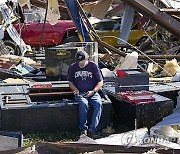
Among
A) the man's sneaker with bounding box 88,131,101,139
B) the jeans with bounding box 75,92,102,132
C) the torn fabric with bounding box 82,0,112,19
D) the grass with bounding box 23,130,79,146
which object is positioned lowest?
the grass with bounding box 23,130,79,146

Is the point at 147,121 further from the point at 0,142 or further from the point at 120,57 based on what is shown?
the point at 120,57

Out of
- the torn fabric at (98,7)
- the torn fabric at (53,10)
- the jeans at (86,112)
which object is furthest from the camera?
the torn fabric at (98,7)

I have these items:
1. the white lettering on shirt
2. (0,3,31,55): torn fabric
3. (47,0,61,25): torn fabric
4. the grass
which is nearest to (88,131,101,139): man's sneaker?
the grass

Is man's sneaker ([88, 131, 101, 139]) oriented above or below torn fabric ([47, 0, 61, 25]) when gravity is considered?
below

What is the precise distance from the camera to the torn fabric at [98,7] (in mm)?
12875

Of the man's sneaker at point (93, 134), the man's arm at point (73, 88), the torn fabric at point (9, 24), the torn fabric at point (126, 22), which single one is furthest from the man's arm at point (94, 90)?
the torn fabric at point (9, 24)

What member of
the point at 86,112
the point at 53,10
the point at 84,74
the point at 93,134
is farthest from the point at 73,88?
the point at 53,10

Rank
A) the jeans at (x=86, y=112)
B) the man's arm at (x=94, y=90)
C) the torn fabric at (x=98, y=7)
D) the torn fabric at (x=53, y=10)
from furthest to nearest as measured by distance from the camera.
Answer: the torn fabric at (x=98, y=7)
the torn fabric at (x=53, y=10)
the man's arm at (x=94, y=90)
the jeans at (x=86, y=112)

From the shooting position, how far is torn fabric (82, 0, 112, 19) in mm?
12875

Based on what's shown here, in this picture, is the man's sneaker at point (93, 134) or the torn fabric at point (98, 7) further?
the torn fabric at point (98, 7)

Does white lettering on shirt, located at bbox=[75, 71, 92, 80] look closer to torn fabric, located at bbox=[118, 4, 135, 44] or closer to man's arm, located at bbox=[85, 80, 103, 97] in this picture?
man's arm, located at bbox=[85, 80, 103, 97]

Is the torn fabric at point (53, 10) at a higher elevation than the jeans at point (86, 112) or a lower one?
higher

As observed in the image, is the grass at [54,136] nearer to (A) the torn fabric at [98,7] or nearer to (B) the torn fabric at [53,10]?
(B) the torn fabric at [53,10]

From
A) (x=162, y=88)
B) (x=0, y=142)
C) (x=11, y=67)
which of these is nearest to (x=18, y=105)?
(x=0, y=142)
